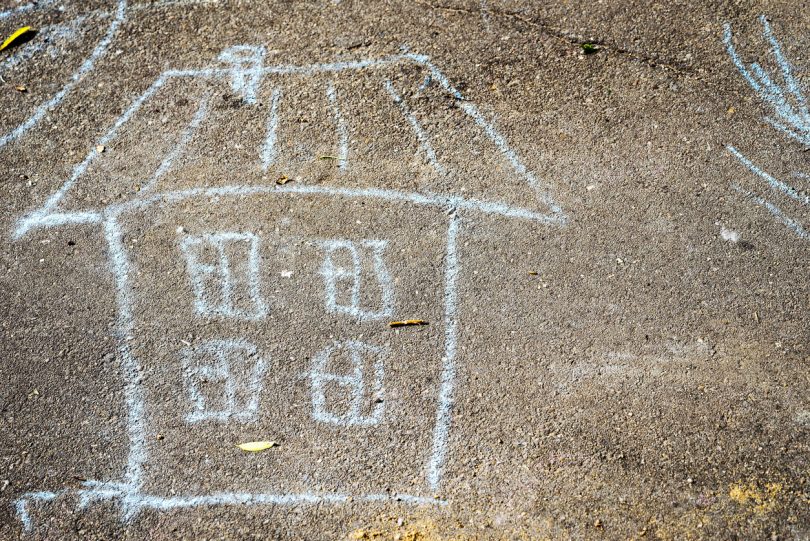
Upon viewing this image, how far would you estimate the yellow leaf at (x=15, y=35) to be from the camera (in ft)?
12.8

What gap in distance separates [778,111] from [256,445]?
9.25 feet

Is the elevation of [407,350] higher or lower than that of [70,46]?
lower

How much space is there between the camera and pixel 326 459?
125 inches

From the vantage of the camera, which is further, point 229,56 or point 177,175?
point 229,56

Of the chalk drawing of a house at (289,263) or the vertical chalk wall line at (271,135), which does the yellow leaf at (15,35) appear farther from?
the vertical chalk wall line at (271,135)

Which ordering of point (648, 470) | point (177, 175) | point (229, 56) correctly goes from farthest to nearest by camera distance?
point (229, 56) → point (177, 175) → point (648, 470)

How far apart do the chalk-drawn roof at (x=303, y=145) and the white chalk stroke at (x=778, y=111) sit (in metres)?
0.92

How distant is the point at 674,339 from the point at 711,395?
265 mm

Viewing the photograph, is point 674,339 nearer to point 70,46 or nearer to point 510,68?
point 510,68

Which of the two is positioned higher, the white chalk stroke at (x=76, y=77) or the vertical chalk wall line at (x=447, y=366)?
the white chalk stroke at (x=76, y=77)

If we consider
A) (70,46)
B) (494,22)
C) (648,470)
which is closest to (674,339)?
(648,470)

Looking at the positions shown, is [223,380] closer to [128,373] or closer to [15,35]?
[128,373]

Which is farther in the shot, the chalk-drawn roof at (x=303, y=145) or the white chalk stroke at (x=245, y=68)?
the white chalk stroke at (x=245, y=68)

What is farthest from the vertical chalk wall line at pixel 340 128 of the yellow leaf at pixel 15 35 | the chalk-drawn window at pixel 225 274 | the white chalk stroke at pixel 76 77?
the yellow leaf at pixel 15 35
